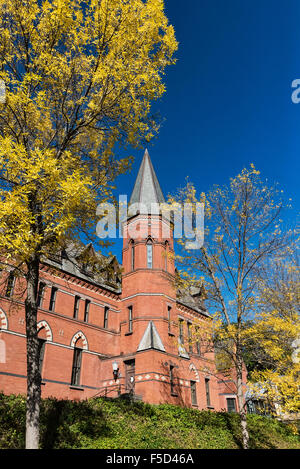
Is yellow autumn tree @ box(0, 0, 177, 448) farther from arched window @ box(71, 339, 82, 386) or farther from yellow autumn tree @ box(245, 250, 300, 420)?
arched window @ box(71, 339, 82, 386)

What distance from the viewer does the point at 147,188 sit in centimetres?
2722

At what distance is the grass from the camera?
1108 cm

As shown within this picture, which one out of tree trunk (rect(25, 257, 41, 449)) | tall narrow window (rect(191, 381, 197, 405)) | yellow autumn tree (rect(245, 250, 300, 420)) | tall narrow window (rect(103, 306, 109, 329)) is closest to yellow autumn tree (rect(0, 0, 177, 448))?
tree trunk (rect(25, 257, 41, 449))

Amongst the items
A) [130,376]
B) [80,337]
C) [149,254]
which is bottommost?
[130,376]

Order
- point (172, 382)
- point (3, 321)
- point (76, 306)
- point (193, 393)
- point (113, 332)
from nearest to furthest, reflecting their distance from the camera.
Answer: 1. point (3, 321)
2. point (172, 382)
3. point (76, 306)
4. point (113, 332)
5. point (193, 393)

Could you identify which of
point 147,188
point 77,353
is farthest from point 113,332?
point 147,188

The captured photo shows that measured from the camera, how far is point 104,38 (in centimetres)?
883

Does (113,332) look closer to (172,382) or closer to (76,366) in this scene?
(76,366)

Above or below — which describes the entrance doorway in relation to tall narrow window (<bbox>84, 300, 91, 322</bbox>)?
below

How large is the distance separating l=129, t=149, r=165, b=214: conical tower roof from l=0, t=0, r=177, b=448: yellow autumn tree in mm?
15808

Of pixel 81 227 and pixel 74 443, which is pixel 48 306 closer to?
pixel 74 443

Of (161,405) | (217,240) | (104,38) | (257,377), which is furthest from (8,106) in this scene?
(161,405)

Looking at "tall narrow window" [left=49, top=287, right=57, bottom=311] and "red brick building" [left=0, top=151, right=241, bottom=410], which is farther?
"tall narrow window" [left=49, top=287, right=57, bottom=311]

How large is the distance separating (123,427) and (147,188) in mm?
17873
